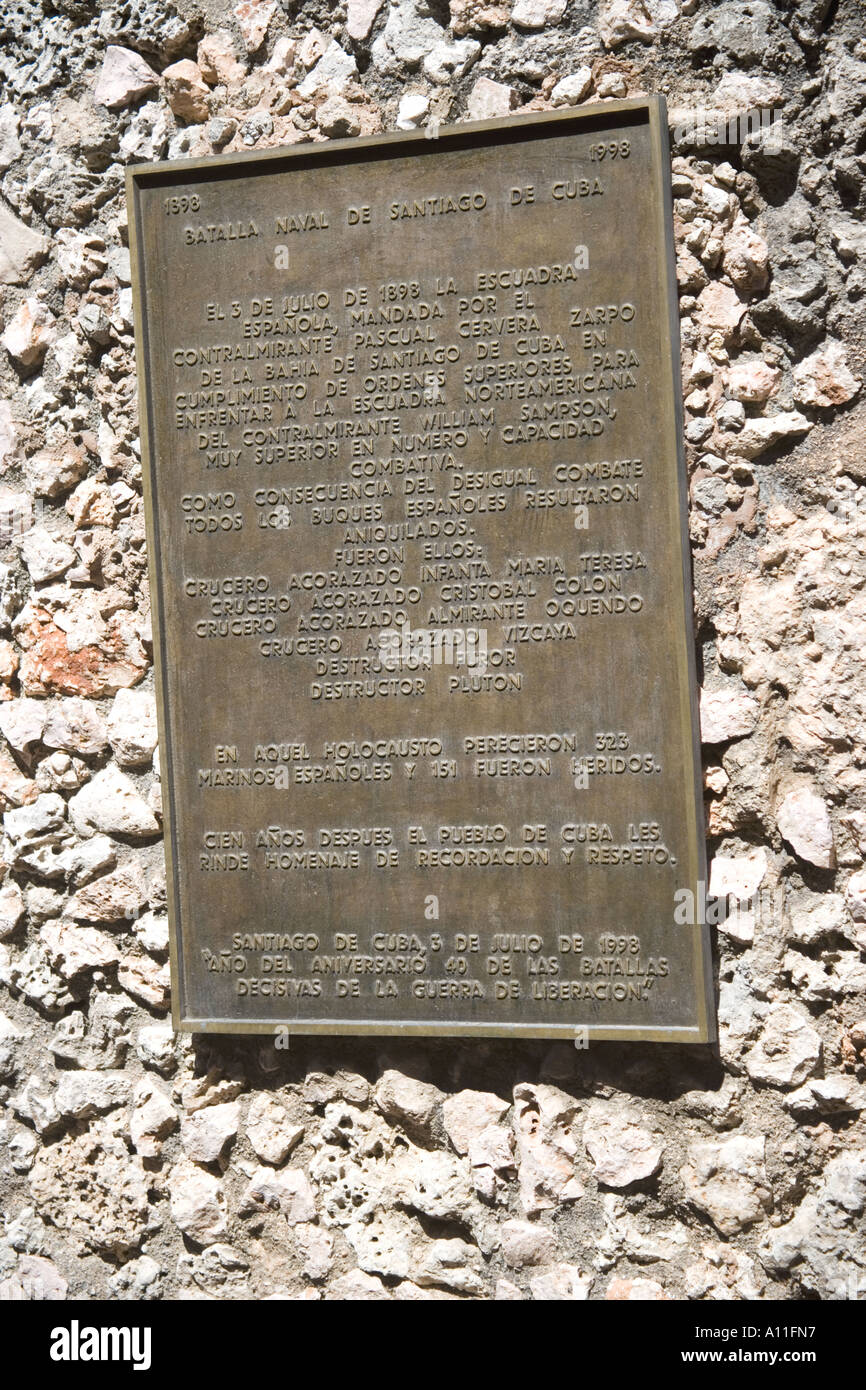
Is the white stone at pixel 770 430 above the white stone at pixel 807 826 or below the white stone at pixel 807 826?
above

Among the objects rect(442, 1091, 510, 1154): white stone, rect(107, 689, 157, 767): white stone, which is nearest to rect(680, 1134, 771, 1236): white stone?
rect(442, 1091, 510, 1154): white stone

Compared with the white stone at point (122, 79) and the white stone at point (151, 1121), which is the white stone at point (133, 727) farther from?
the white stone at point (122, 79)

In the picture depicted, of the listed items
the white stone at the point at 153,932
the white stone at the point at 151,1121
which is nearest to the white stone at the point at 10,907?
the white stone at the point at 153,932

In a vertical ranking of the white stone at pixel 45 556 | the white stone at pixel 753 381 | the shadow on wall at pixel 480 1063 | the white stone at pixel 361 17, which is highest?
the white stone at pixel 361 17

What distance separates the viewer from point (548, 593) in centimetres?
291

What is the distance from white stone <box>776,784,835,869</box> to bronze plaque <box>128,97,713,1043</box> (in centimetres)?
28

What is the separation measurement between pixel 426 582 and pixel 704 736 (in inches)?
32.3

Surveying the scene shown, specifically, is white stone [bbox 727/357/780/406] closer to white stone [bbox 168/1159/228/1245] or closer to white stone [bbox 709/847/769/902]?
white stone [bbox 709/847/769/902]

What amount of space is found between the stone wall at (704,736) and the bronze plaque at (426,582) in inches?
7.1

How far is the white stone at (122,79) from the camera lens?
3342 mm

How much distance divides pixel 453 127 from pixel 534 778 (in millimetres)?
1685

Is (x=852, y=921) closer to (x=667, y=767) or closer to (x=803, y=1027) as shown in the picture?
(x=803, y=1027)

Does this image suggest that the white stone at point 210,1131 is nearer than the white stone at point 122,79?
Yes

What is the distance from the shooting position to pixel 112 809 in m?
3.31
